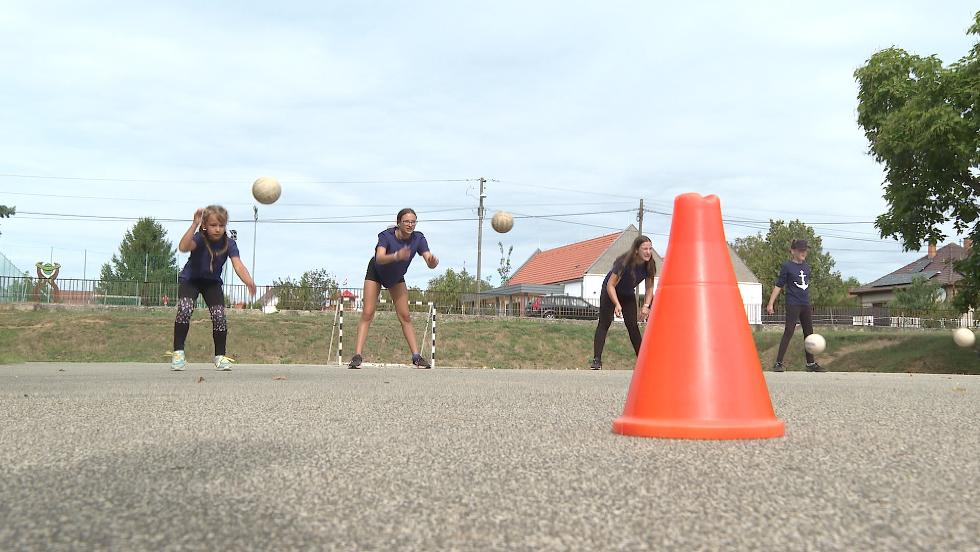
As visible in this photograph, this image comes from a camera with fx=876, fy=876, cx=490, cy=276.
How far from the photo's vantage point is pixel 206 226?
9.41m

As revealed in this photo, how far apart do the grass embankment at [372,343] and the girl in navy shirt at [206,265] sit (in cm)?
1463

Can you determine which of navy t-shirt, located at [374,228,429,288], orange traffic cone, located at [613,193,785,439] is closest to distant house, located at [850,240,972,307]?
navy t-shirt, located at [374,228,429,288]

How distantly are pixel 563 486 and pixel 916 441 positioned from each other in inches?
73.2

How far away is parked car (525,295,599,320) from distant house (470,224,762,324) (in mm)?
8761

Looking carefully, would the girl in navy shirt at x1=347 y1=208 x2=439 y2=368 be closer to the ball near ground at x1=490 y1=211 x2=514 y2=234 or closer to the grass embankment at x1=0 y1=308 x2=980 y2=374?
the grass embankment at x1=0 y1=308 x2=980 y2=374

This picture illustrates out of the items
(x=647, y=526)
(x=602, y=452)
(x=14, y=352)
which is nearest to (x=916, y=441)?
(x=602, y=452)

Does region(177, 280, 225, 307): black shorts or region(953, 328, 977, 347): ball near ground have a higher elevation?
region(177, 280, 225, 307): black shorts

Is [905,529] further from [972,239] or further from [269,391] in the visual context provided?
[972,239]

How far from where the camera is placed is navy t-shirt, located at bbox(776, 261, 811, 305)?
1313 cm

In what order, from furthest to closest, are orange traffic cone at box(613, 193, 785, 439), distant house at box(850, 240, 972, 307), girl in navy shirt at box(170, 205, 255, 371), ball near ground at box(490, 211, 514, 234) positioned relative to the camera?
distant house at box(850, 240, 972, 307), ball near ground at box(490, 211, 514, 234), girl in navy shirt at box(170, 205, 255, 371), orange traffic cone at box(613, 193, 785, 439)

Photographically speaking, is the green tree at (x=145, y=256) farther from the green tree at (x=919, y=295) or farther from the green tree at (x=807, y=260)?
the green tree at (x=919, y=295)

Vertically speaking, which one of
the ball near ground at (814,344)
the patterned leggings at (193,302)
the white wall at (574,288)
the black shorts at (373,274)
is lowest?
the ball near ground at (814,344)

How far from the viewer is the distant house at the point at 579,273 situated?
5906cm

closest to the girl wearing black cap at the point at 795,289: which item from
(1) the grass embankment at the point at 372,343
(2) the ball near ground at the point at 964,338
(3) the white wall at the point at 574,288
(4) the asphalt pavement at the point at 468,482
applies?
(2) the ball near ground at the point at 964,338
